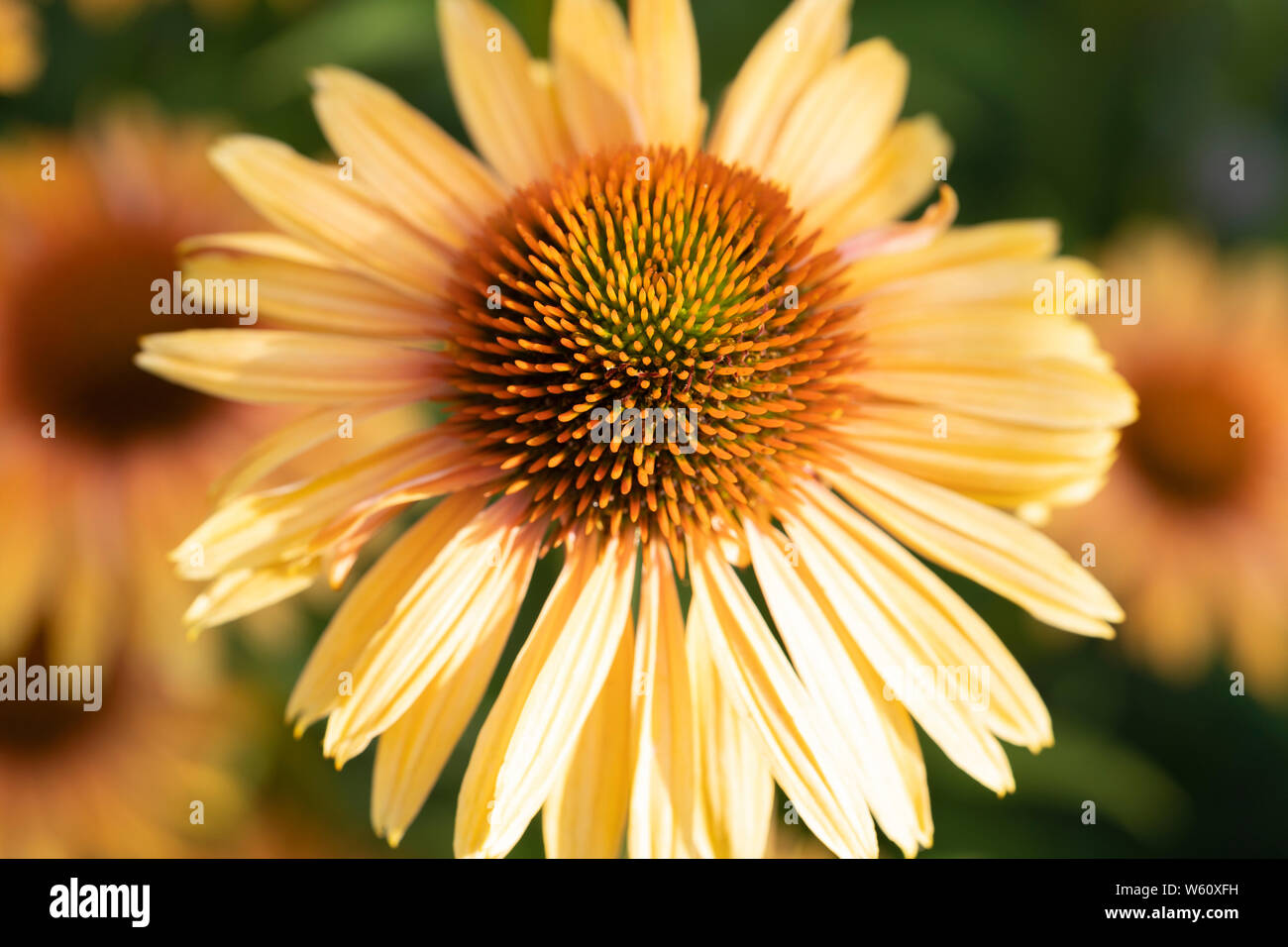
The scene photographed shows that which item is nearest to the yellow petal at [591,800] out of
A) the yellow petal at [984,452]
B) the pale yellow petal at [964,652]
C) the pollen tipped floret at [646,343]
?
the pollen tipped floret at [646,343]

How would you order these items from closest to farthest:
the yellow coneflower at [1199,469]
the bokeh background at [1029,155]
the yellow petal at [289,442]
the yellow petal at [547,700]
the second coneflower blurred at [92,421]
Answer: the yellow petal at [547,700]
the yellow petal at [289,442]
the second coneflower blurred at [92,421]
the bokeh background at [1029,155]
the yellow coneflower at [1199,469]

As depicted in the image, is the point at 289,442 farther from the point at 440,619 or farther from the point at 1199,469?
the point at 1199,469

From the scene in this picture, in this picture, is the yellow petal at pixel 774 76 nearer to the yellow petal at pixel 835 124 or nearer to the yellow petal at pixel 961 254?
the yellow petal at pixel 835 124

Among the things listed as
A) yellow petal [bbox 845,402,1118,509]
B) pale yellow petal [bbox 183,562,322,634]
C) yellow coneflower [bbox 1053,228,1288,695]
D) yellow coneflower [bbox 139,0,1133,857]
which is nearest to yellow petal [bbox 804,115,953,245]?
yellow coneflower [bbox 139,0,1133,857]

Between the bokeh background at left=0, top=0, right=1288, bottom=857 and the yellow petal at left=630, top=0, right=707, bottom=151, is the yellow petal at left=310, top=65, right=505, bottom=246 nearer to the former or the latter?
the yellow petal at left=630, top=0, right=707, bottom=151

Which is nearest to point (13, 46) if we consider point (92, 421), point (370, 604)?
point (92, 421)

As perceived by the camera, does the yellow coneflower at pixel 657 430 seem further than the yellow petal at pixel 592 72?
No
